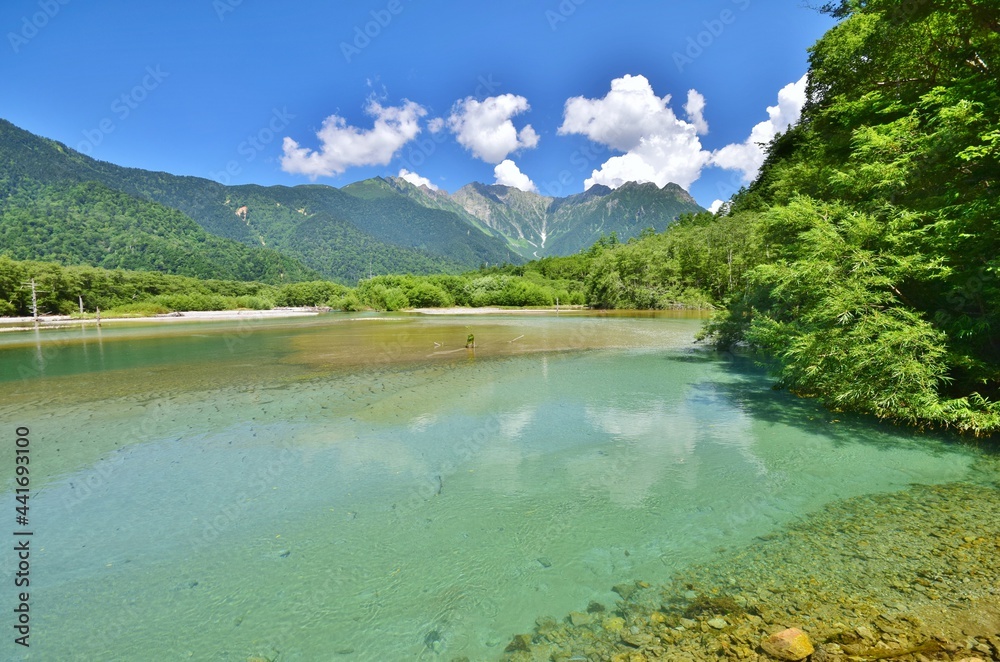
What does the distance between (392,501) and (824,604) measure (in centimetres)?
640

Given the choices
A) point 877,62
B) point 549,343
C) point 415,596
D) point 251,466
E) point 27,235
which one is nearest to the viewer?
point 415,596

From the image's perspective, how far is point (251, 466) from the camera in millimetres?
Result: 9641

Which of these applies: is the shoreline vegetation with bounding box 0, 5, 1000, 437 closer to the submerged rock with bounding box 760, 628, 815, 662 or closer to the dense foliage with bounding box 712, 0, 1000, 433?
the dense foliage with bounding box 712, 0, 1000, 433

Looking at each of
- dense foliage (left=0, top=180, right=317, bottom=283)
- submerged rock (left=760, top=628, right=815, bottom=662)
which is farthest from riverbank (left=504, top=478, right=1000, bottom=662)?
dense foliage (left=0, top=180, right=317, bottom=283)

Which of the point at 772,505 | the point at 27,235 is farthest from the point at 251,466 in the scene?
the point at 27,235

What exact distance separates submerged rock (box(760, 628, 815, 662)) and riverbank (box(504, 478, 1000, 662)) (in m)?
0.08

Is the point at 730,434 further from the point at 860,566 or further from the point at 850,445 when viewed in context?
the point at 860,566

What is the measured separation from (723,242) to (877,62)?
71.9m

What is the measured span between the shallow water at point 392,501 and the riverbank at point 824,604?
37 centimetres

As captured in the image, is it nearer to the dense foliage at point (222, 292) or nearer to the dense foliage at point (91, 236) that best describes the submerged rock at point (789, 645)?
the dense foliage at point (222, 292)

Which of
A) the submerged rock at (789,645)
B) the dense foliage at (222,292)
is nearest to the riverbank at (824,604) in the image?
the submerged rock at (789,645)

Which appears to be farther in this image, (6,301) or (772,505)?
(6,301)

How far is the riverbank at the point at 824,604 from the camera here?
4.10m

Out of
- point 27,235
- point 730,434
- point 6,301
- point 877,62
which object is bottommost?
point 730,434
